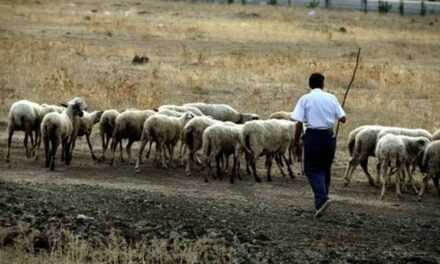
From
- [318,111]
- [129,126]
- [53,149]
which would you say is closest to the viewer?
[318,111]

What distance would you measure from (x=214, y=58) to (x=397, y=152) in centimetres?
1861

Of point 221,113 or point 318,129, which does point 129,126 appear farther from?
point 318,129

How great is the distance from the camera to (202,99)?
26.3 metres

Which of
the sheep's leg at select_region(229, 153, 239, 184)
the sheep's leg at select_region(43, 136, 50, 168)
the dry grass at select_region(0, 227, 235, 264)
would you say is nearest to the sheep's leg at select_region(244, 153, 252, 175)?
the sheep's leg at select_region(229, 153, 239, 184)

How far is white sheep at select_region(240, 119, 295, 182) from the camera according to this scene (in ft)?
58.2

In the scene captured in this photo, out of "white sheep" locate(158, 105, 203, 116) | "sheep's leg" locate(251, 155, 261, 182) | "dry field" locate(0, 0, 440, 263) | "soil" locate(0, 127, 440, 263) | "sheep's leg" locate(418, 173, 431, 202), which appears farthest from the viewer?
"white sheep" locate(158, 105, 203, 116)

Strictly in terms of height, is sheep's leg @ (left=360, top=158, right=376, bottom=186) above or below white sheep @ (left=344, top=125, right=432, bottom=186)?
below

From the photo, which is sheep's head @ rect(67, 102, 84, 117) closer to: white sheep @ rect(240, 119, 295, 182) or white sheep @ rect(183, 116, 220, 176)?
white sheep @ rect(183, 116, 220, 176)

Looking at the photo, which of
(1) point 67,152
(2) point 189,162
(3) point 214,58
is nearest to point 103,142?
(1) point 67,152

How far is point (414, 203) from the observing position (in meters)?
16.5

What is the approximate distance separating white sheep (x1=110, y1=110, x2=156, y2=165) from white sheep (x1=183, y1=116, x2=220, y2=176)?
3.32 ft

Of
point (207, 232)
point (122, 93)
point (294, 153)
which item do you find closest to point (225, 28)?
point (122, 93)

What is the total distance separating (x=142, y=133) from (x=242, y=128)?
212 centimetres

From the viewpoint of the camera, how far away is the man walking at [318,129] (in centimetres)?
1413
